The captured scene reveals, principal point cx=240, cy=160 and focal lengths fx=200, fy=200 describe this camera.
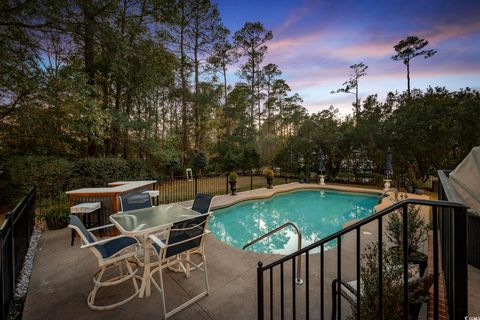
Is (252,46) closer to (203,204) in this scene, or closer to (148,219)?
(203,204)

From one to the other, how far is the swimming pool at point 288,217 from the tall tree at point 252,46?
1058 cm

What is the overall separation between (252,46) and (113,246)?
18.6 metres

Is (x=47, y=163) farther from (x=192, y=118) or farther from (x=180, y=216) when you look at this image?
(x=192, y=118)

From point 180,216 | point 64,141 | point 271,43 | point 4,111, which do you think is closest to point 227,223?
point 180,216

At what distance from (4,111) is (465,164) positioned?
10980mm

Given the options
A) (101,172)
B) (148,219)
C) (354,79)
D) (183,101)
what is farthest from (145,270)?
(354,79)

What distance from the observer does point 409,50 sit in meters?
14.2

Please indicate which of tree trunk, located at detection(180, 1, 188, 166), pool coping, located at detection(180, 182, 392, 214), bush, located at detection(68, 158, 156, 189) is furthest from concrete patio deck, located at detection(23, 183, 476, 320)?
tree trunk, located at detection(180, 1, 188, 166)

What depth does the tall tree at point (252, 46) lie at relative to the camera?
16.9 m

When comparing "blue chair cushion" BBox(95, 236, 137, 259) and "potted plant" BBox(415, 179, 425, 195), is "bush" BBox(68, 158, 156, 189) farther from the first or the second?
"potted plant" BBox(415, 179, 425, 195)

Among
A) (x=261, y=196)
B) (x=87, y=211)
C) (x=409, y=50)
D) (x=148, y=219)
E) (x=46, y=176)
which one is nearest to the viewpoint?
(x=148, y=219)

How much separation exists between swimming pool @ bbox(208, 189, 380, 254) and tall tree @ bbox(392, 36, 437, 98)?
34.4 feet

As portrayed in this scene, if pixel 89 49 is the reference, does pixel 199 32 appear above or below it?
above

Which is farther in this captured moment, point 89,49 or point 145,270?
point 89,49
